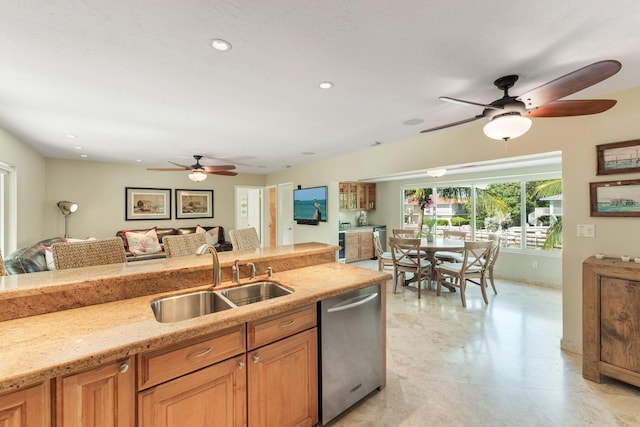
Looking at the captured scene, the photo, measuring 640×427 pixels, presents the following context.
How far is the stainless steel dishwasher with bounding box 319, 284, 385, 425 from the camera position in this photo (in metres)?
1.74

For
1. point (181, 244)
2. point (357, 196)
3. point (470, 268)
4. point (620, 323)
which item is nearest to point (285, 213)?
point (357, 196)

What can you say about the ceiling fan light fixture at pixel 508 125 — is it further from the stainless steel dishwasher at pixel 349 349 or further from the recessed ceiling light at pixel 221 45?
the recessed ceiling light at pixel 221 45

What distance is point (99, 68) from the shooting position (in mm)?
1882

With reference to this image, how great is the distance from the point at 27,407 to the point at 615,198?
3841mm

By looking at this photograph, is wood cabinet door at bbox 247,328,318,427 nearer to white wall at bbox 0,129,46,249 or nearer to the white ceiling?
the white ceiling

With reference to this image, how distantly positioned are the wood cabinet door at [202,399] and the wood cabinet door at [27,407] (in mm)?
283

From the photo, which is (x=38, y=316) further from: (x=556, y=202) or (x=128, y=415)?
(x=556, y=202)

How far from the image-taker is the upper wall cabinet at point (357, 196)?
6.86 m

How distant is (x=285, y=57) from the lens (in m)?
1.78

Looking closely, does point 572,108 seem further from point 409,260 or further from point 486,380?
point 409,260

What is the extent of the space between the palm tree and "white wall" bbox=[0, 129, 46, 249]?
7.62 m

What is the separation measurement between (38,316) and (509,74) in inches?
126

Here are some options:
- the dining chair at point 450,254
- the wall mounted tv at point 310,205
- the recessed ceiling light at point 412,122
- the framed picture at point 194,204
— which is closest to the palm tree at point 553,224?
the dining chair at point 450,254

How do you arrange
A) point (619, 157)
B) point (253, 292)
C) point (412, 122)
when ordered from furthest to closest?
Result: 1. point (412, 122)
2. point (619, 157)
3. point (253, 292)
